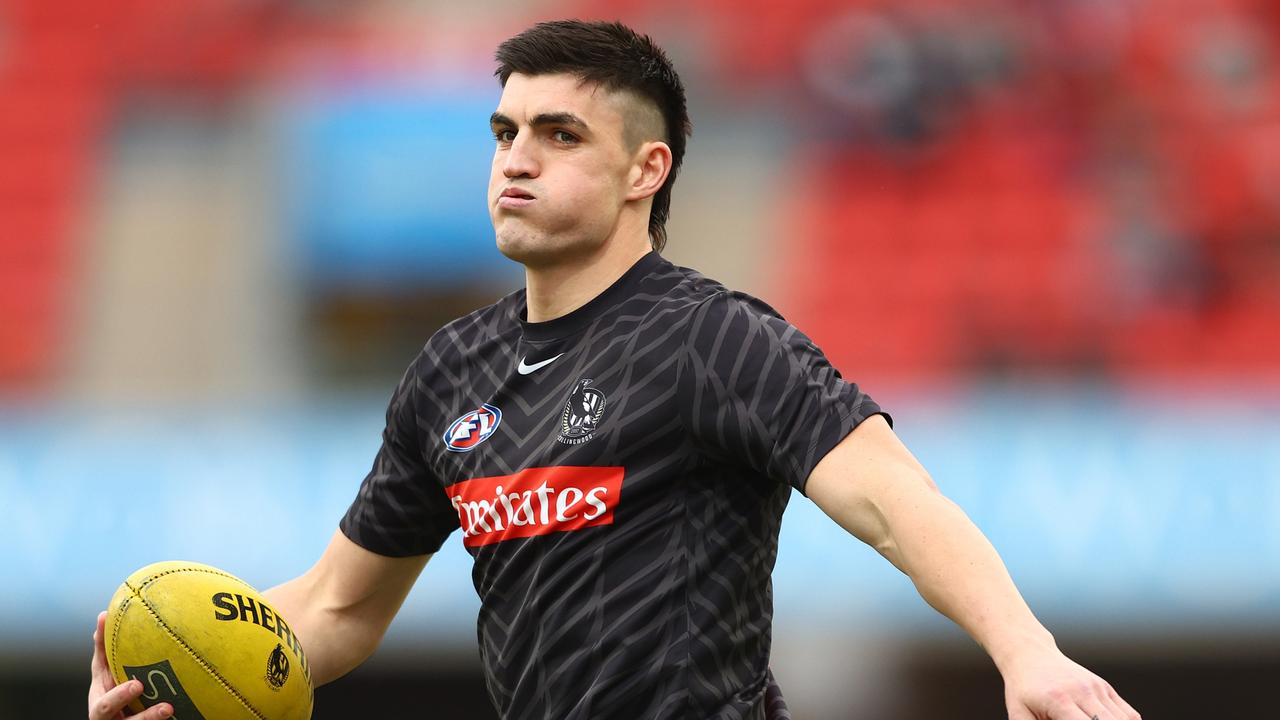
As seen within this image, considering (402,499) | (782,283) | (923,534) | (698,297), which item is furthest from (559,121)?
(782,283)

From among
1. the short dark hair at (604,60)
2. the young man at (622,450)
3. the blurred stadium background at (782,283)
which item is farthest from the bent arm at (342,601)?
the blurred stadium background at (782,283)

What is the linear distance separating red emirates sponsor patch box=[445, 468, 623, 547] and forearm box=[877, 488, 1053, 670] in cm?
64

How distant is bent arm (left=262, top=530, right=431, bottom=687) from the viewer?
423 cm

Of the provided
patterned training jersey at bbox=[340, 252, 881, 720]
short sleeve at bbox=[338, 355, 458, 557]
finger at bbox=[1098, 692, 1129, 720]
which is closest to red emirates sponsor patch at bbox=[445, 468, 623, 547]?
patterned training jersey at bbox=[340, 252, 881, 720]

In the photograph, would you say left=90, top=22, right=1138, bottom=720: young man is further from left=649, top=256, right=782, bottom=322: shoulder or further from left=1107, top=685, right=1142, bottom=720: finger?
left=1107, top=685, right=1142, bottom=720: finger

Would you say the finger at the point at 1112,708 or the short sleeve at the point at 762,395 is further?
the short sleeve at the point at 762,395

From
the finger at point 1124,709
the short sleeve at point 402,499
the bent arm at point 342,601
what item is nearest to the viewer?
the finger at point 1124,709

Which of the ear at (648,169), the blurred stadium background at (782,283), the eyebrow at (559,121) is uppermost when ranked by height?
the eyebrow at (559,121)

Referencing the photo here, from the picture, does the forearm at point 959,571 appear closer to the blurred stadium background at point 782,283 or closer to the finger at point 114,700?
the finger at point 114,700

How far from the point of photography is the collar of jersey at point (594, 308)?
3781 mm

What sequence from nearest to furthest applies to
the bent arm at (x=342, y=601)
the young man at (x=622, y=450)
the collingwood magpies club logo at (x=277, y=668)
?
the young man at (x=622, y=450)
the collingwood magpies club logo at (x=277, y=668)
the bent arm at (x=342, y=601)

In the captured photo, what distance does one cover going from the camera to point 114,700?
3600 mm

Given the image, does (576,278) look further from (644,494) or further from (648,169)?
(644,494)

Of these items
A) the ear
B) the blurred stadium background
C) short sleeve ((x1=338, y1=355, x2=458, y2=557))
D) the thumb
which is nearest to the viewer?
the thumb
